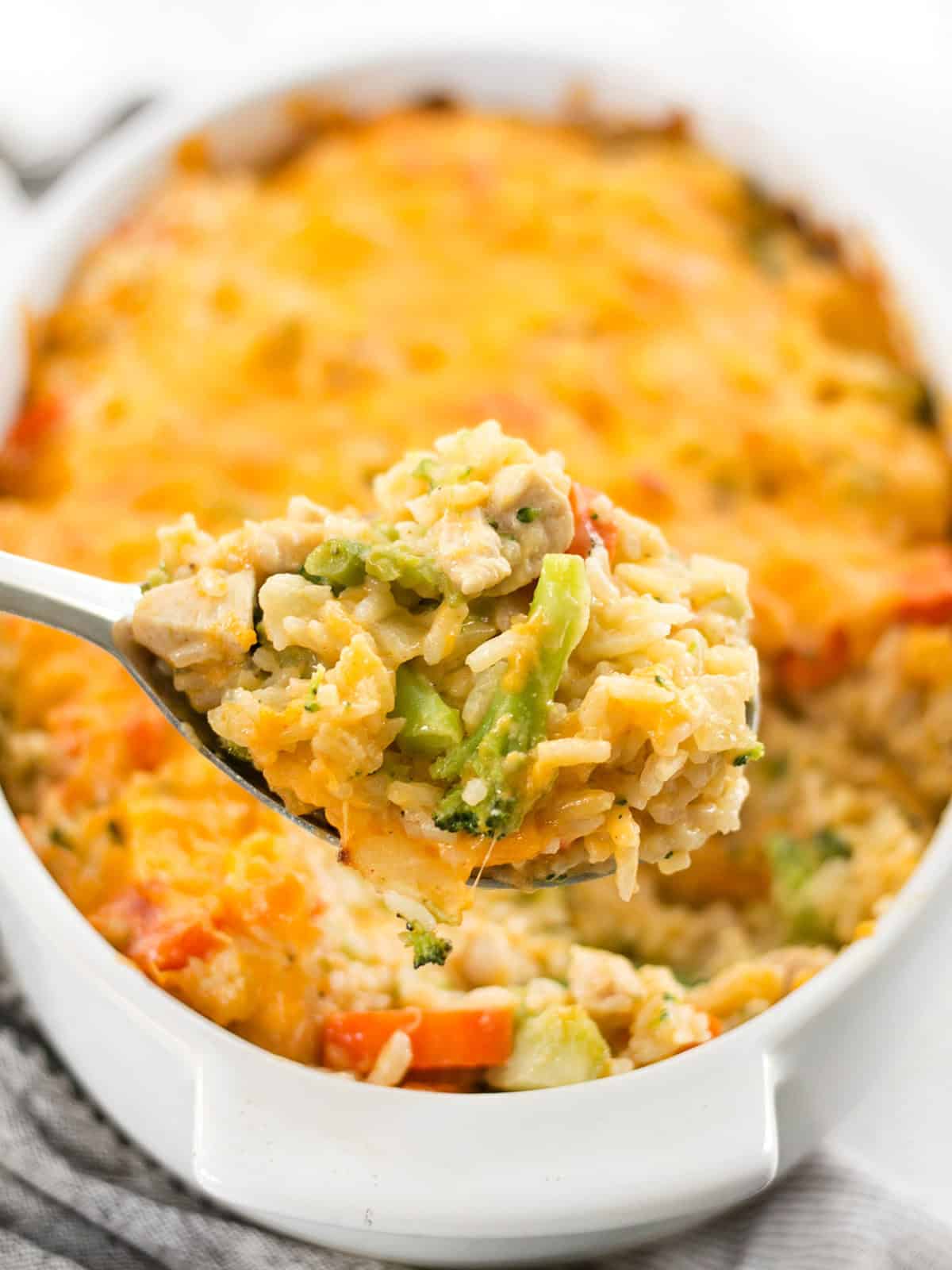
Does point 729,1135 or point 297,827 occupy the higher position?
point 297,827

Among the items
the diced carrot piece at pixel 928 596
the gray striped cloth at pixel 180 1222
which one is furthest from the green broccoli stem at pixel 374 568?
the diced carrot piece at pixel 928 596

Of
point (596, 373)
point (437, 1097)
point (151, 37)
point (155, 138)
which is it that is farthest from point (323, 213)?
point (437, 1097)

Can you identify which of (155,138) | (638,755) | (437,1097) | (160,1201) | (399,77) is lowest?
(160,1201)

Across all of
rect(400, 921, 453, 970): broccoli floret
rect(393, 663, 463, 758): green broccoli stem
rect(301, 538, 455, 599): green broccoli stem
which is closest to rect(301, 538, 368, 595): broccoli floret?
rect(301, 538, 455, 599): green broccoli stem

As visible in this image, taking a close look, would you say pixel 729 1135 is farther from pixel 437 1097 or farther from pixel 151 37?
pixel 151 37

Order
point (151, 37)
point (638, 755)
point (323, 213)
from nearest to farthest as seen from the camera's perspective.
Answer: point (638, 755)
point (323, 213)
point (151, 37)

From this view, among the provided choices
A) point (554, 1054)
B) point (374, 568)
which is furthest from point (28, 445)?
point (554, 1054)

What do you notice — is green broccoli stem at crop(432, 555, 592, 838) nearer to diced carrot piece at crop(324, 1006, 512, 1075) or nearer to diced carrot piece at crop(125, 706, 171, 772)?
diced carrot piece at crop(324, 1006, 512, 1075)
